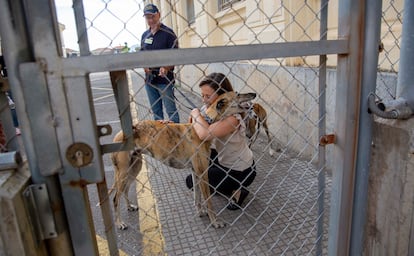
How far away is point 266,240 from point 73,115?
2.07 m

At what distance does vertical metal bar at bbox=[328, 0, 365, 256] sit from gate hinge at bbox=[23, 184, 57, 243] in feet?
3.85

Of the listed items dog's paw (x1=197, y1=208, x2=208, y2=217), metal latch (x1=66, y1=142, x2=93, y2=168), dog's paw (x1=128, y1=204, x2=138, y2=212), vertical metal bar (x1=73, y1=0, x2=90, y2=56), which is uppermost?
vertical metal bar (x1=73, y1=0, x2=90, y2=56)

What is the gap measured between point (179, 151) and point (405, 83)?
2151 millimetres

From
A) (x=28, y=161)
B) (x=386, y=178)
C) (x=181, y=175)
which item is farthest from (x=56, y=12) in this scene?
(x=181, y=175)

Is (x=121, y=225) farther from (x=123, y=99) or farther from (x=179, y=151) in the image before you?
(x=123, y=99)

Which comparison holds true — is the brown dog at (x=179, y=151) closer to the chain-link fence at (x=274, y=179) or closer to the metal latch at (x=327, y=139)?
the chain-link fence at (x=274, y=179)

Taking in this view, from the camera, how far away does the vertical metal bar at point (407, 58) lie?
4.41 ft

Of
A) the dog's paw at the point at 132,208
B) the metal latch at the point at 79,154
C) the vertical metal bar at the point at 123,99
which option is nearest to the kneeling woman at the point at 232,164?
the dog's paw at the point at 132,208

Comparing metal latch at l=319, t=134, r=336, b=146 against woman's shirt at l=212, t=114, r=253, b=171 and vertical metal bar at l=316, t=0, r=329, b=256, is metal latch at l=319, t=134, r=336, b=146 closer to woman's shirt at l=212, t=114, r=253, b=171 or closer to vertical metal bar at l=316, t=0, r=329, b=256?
vertical metal bar at l=316, t=0, r=329, b=256

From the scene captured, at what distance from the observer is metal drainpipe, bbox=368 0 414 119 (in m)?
1.35

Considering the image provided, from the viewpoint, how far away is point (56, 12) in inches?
35.1

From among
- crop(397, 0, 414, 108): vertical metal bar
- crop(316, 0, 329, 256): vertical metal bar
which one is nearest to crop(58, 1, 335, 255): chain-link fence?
crop(316, 0, 329, 256): vertical metal bar

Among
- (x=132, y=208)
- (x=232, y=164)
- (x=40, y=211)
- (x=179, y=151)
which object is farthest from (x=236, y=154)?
(x=40, y=211)

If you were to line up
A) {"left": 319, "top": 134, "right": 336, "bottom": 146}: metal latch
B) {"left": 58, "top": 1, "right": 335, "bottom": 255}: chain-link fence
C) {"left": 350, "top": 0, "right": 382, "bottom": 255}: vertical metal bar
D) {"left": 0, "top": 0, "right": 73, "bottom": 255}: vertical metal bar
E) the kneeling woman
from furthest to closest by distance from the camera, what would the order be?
the kneeling woman → {"left": 58, "top": 1, "right": 335, "bottom": 255}: chain-link fence → {"left": 319, "top": 134, "right": 336, "bottom": 146}: metal latch → {"left": 350, "top": 0, "right": 382, "bottom": 255}: vertical metal bar → {"left": 0, "top": 0, "right": 73, "bottom": 255}: vertical metal bar
